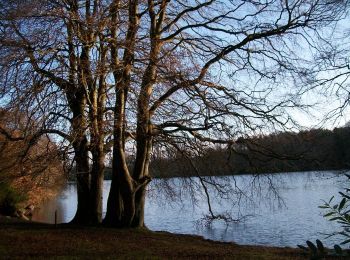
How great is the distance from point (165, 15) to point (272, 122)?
18.9 feet

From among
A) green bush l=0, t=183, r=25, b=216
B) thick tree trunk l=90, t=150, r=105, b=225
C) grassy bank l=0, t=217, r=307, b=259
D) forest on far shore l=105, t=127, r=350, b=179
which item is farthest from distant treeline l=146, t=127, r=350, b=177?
green bush l=0, t=183, r=25, b=216

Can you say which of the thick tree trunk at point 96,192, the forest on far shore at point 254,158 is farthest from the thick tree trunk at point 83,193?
the forest on far shore at point 254,158

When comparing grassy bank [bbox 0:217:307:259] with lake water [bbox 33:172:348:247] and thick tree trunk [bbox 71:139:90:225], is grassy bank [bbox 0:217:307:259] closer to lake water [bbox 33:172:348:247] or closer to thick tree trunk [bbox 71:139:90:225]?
thick tree trunk [bbox 71:139:90:225]

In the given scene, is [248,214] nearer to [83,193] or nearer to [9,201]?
[83,193]

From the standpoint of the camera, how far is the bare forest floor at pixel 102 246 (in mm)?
10555

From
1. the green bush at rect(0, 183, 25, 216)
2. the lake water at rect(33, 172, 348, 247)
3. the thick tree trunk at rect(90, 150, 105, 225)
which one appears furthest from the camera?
the green bush at rect(0, 183, 25, 216)

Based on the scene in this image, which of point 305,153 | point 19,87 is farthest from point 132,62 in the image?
point 305,153

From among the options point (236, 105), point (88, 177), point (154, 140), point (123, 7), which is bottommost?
point (88, 177)

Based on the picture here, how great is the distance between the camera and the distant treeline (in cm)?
1538

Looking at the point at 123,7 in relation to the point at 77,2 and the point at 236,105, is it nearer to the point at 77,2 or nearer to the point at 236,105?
the point at 77,2

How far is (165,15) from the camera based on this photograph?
58.1ft

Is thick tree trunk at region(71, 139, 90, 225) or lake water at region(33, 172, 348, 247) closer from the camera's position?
thick tree trunk at region(71, 139, 90, 225)

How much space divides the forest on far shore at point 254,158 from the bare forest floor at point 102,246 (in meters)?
2.62

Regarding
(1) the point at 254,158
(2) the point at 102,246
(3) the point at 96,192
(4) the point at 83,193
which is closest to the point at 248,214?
(1) the point at 254,158
